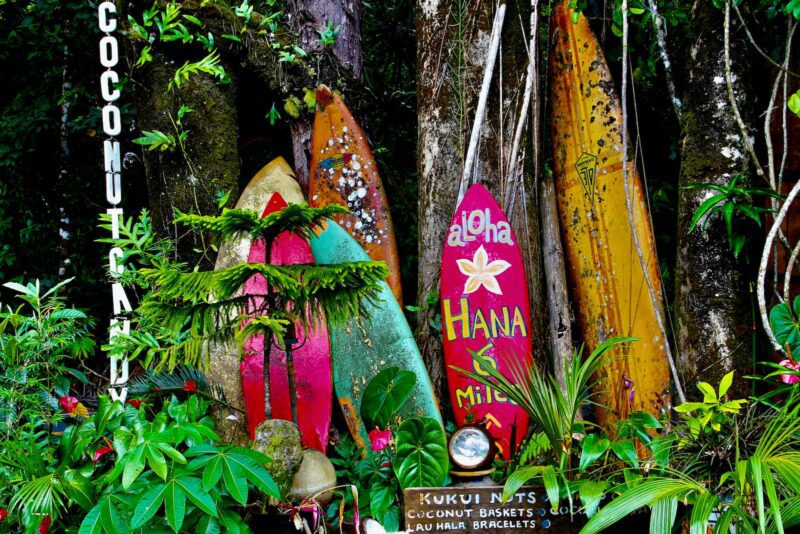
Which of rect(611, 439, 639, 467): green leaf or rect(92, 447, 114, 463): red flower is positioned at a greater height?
rect(92, 447, 114, 463): red flower

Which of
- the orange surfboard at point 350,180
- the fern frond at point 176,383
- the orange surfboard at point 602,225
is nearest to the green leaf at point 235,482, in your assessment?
the fern frond at point 176,383

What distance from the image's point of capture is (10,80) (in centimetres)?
554

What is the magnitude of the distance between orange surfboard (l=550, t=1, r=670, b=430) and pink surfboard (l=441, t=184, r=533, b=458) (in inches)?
14.7

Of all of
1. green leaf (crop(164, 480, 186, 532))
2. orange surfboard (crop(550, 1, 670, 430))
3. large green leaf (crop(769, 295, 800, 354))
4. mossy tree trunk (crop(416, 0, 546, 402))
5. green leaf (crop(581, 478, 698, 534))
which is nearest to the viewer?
green leaf (crop(581, 478, 698, 534))

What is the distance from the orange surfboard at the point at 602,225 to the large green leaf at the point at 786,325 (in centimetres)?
50

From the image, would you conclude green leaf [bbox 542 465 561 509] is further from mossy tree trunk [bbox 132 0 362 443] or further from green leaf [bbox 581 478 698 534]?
mossy tree trunk [bbox 132 0 362 443]

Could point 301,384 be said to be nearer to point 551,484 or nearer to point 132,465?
point 132,465

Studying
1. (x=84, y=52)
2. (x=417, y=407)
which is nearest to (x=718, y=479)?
(x=417, y=407)

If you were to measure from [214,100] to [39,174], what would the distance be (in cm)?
246

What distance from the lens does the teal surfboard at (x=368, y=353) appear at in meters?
3.21

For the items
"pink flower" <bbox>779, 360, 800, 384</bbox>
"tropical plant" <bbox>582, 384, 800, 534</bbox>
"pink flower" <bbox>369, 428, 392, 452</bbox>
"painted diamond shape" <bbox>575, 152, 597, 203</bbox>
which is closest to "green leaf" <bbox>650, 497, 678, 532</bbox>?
"tropical plant" <bbox>582, 384, 800, 534</bbox>

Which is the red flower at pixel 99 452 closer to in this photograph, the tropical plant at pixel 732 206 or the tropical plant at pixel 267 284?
the tropical plant at pixel 267 284

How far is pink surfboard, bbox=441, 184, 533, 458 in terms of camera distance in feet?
10.4

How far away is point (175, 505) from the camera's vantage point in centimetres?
228
